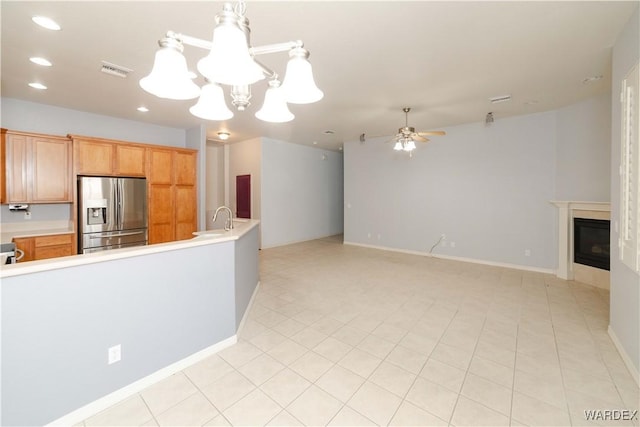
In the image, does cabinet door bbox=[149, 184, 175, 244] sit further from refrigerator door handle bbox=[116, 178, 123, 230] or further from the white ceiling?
the white ceiling

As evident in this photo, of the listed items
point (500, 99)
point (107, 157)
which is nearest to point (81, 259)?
point (107, 157)

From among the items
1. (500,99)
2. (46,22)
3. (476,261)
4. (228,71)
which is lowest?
(476,261)

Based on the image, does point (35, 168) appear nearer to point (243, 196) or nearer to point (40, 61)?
point (40, 61)

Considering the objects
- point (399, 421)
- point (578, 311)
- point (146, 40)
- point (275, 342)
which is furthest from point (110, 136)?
point (578, 311)

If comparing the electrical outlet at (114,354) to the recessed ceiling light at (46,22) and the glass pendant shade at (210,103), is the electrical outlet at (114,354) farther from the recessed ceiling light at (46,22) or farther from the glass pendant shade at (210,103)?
the recessed ceiling light at (46,22)

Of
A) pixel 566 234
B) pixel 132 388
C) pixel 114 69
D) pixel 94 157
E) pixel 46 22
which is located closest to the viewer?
pixel 132 388

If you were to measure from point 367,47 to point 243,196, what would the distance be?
556 cm

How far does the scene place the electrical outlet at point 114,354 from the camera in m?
1.83

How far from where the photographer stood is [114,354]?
1852 mm

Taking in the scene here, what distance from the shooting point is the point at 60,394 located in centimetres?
164

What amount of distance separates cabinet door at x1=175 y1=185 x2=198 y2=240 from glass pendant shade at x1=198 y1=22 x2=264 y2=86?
4.78 metres

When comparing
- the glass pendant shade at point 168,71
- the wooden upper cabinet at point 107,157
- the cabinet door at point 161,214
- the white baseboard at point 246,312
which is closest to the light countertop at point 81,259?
the white baseboard at point 246,312

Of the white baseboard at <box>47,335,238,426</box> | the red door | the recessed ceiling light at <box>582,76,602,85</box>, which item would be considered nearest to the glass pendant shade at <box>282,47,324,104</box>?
the white baseboard at <box>47,335,238,426</box>

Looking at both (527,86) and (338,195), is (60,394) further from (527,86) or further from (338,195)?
(338,195)
